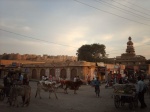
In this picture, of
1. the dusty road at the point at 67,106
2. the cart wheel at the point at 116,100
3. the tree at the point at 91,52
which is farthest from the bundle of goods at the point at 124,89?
the tree at the point at 91,52

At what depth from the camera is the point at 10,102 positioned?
13.0 meters

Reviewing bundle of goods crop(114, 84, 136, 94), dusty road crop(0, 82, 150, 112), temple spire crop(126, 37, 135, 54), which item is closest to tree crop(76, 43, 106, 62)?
temple spire crop(126, 37, 135, 54)

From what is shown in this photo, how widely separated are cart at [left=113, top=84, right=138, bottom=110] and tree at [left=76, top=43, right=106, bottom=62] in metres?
59.5

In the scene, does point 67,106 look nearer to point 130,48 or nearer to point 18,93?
point 18,93

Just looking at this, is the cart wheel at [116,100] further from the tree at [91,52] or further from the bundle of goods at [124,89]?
the tree at [91,52]

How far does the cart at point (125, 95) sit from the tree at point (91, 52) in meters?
59.5

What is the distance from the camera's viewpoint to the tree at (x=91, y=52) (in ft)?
239

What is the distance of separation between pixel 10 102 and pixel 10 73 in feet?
17.2

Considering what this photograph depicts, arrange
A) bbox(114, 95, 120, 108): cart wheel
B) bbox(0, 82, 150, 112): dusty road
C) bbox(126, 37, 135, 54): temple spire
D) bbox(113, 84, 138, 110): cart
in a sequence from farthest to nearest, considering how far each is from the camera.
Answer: bbox(126, 37, 135, 54): temple spire, bbox(114, 95, 120, 108): cart wheel, bbox(113, 84, 138, 110): cart, bbox(0, 82, 150, 112): dusty road

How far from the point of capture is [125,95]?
12.3 m

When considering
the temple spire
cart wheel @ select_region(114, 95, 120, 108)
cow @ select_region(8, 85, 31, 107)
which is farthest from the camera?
the temple spire

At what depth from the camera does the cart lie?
40.5ft

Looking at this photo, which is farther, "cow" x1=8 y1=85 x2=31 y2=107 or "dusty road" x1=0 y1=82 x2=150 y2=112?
"cow" x1=8 y1=85 x2=31 y2=107

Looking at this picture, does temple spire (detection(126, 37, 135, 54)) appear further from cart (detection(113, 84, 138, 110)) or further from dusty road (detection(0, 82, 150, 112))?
cart (detection(113, 84, 138, 110))
